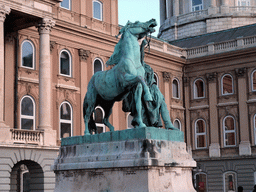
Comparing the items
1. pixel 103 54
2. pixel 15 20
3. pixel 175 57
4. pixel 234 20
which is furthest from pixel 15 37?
pixel 234 20

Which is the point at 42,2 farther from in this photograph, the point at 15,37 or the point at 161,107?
the point at 161,107

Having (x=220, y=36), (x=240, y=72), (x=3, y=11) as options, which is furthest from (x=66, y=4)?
(x=220, y=36)

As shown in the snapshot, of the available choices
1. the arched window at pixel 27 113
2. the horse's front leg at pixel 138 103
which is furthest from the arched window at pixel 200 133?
the horse's front leg at pixel 138 103

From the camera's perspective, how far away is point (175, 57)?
3975 cm

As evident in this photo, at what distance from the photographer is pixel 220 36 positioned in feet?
144

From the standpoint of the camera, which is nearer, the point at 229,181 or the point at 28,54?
the point at 28,54

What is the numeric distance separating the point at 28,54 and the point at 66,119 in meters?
4.64

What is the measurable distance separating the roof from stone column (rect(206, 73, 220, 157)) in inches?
191

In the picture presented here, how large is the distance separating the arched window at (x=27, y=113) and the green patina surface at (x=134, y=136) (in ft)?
57.0

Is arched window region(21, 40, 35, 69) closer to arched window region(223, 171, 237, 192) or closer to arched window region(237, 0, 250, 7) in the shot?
arched window region(223, 171, 237, 192)

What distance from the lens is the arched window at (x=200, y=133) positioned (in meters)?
39.7

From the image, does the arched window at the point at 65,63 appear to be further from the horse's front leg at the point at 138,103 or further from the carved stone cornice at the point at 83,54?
the horse's front leg at the point at 138,103

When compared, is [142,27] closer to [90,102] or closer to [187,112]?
[90,102]

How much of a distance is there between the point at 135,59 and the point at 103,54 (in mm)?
23052
